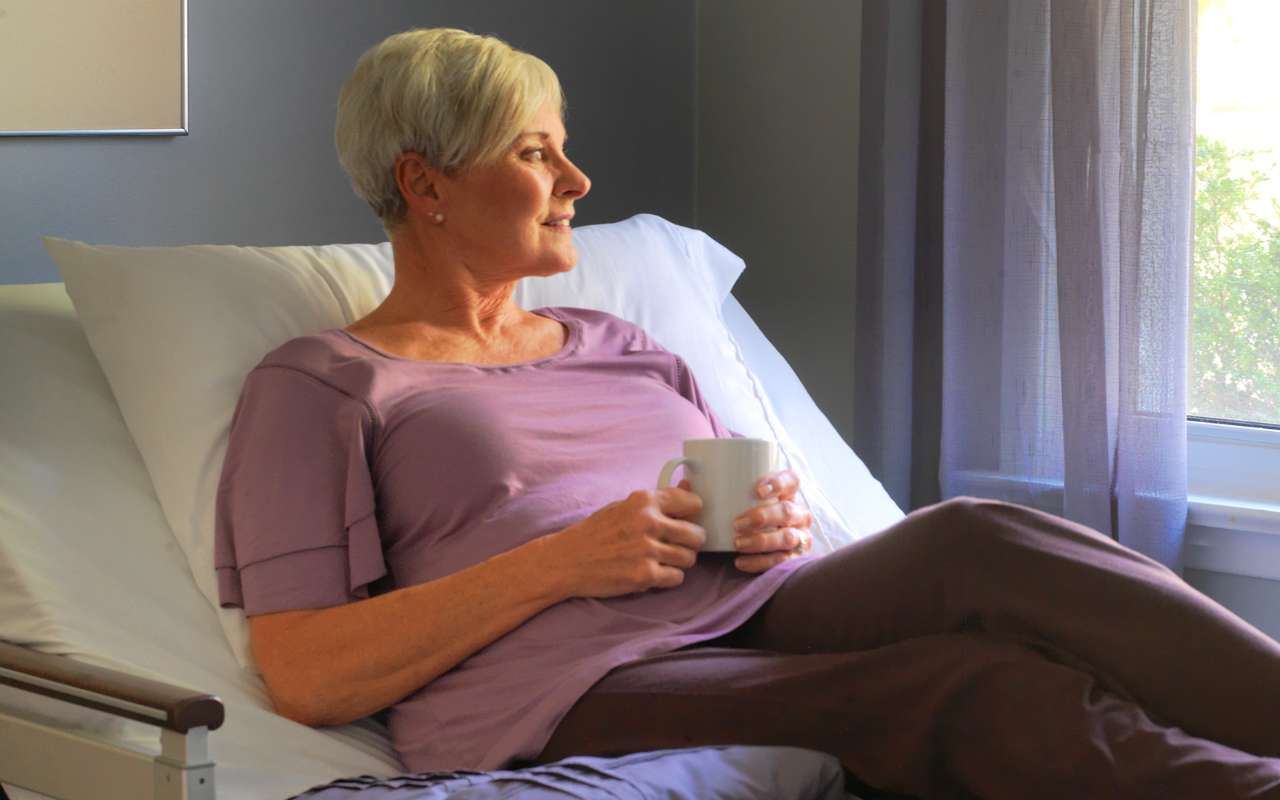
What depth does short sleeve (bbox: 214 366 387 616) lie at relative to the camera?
151cm

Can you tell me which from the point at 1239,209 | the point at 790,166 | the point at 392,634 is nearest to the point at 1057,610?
the point at 392,634

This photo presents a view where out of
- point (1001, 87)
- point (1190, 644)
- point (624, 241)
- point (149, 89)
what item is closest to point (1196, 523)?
point (1001, 87)

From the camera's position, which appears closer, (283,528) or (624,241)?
(283,528)

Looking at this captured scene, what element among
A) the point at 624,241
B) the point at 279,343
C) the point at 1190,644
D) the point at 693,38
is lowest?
the point at 1190,644

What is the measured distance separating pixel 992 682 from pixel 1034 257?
1.22 metres

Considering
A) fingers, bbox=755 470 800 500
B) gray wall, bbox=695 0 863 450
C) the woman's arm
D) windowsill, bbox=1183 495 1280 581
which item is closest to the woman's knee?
fingers, bbox=755 470 800 500

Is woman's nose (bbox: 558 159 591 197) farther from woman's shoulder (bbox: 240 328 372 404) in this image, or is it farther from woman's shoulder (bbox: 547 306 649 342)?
woman's shoulder (bbox: 240 328 372 404)

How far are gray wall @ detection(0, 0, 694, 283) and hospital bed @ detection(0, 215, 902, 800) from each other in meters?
0.21

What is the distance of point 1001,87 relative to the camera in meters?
2.39

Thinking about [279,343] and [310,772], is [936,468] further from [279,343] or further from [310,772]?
[310,772]

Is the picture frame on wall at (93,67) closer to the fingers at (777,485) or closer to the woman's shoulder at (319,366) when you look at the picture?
the woman's shoulder at (319,366)

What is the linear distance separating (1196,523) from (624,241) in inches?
38.3

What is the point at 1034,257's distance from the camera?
2.38m

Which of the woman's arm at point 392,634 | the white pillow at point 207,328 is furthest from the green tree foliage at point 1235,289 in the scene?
the woman's arm at point 392,634
